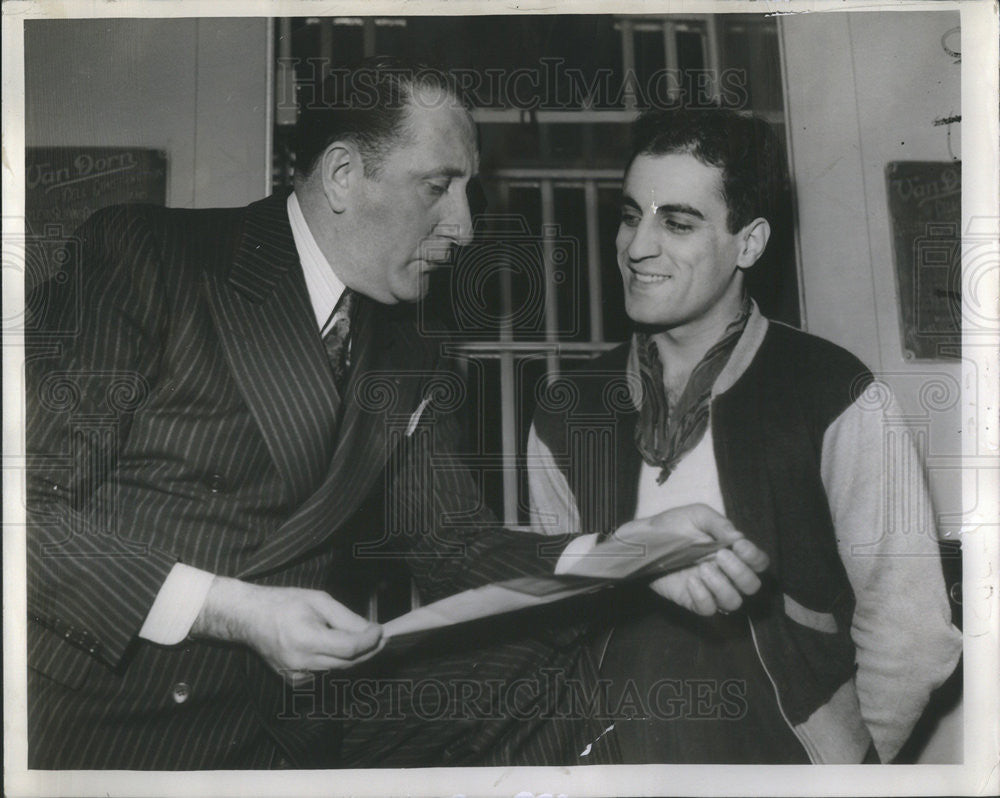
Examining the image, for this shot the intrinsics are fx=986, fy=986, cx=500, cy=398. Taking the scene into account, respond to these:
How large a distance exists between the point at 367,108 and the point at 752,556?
1104mm

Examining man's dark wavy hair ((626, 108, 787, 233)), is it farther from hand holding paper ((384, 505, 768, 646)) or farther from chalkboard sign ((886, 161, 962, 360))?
hand holding paper ((384, 505, 768, 646))

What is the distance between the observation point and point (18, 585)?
1.86 metres

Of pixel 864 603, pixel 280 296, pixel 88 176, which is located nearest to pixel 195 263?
pixel 280 296

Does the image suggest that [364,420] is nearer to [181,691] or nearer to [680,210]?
[181,691]

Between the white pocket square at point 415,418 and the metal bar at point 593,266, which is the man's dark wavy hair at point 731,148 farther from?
the white pocket square at point 415,418

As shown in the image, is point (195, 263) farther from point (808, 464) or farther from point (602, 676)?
point (808, 464)

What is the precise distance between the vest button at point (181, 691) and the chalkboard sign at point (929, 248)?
1505 mm

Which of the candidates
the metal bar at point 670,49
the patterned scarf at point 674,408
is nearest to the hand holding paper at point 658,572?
the patterned scarf at point 674,408

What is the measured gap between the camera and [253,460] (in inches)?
69.9

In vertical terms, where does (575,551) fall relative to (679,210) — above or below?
below

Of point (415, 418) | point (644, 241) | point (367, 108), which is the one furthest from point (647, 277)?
point (367, 108)

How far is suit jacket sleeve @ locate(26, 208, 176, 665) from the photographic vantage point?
70.0 inches

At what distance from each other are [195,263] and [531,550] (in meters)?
0.82

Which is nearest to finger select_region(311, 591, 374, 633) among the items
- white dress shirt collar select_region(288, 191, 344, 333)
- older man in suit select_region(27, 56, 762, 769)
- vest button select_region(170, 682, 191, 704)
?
older man in suit select_region(27, 56, 762, 769)
